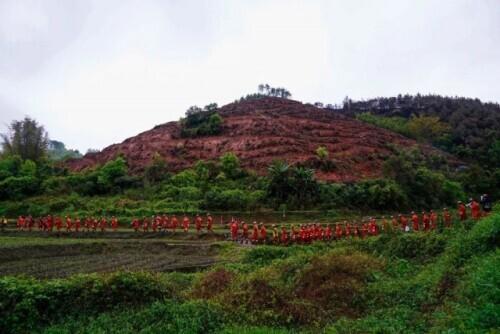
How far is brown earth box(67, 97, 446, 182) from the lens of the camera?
5238 cm

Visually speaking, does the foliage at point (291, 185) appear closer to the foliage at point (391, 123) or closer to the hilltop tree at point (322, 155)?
the hilltop tree at point (322, 155)

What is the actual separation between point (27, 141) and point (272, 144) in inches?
1239

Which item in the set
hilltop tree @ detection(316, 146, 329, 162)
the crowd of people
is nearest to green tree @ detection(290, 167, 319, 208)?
the crowd of people

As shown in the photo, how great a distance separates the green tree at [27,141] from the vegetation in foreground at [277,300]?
51.7m

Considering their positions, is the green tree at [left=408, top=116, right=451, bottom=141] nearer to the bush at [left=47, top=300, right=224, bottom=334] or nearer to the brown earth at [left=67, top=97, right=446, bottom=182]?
the brown earth at [left=67, top=97, right=446, bottom=182]

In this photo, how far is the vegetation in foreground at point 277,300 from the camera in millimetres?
9727

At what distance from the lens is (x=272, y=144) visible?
57500mm

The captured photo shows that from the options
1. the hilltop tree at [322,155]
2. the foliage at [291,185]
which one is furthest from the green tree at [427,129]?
the foliage at [291,185]

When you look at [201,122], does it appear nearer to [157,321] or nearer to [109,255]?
[109,255]

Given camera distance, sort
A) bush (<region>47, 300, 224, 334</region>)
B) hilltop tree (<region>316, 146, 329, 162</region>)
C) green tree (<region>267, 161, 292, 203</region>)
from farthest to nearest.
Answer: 1. hilltop tree (<region>316, 146, 329, 162</region>)
2. green tree (<region>267, 161, 292, 203</region>)
3. bush (<region>47, 300, 224, 334</region>)

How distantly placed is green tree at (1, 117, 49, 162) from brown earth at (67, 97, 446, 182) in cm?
533

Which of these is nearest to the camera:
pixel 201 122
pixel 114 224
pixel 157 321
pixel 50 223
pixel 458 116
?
pixel 157 321

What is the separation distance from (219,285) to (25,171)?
44793mm

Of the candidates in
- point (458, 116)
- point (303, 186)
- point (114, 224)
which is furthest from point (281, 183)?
point (458, 116)
